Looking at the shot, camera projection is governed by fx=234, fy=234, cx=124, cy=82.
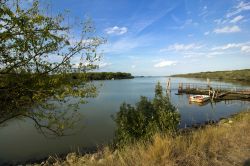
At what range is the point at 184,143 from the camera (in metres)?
5.73

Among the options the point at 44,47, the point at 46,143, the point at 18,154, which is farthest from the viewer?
the point at 46,143

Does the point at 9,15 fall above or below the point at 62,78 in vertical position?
above

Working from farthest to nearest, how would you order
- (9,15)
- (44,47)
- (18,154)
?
(18,154), (44,47), (9,15)

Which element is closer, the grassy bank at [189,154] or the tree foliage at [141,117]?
the grassy bank at [189,154]

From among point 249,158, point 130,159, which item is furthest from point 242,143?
point 130,159

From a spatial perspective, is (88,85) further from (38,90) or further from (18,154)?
(18,154)

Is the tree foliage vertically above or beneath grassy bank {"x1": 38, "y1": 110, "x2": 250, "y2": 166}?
beneath

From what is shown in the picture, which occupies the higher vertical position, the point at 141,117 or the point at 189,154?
the point at 189,154

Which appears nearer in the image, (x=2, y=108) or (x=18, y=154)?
(x=2, y=108)

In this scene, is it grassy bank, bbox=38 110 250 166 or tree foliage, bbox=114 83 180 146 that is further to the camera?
tree foliage, bbox=114 83 180 146

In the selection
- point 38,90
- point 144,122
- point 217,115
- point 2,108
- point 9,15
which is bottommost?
point 217,115

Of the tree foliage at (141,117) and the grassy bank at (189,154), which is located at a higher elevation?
the grassy bank at (189,154)

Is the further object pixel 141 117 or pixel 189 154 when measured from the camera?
pixel 141 117

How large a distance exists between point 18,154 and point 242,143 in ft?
47.0
